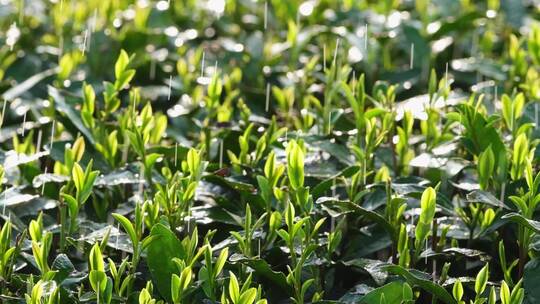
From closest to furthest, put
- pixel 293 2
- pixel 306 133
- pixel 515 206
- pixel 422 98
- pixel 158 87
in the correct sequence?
pixel 515 206 < pixel 306 133 < pixel 422 98 < pixel 158 87 < pixel 293 2

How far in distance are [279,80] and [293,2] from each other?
0.72 meters

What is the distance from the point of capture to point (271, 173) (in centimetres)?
241

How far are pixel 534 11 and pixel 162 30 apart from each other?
167cm

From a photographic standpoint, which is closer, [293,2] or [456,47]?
[456,47]

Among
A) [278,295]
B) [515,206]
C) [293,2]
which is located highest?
[293,2]

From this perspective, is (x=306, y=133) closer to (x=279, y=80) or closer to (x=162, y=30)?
(x=279, y=80)

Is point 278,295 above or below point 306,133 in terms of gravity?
below

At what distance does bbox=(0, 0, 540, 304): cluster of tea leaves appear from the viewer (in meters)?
2.22

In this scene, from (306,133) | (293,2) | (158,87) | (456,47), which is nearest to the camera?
(306,133)

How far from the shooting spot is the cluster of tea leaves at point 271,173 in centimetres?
222

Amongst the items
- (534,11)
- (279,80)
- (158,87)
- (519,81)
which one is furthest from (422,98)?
(534,11)

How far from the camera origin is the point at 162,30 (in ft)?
13.0

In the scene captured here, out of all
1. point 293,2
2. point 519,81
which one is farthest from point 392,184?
point 293,2

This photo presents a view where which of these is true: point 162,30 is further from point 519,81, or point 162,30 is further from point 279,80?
point 519,81
